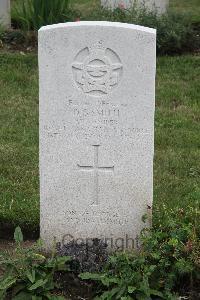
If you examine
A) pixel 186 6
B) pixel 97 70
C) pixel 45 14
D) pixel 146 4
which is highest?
pixel 186 6

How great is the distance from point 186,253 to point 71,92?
3.70 ft

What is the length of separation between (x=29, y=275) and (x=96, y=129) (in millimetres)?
935

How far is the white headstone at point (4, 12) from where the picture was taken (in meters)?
9.81

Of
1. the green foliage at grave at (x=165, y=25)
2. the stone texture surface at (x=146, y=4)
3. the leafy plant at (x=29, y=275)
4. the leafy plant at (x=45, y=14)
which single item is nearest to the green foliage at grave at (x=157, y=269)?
the leafy plant at (x=29, y=275)

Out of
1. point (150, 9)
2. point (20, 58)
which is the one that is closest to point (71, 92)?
point (20, 58)

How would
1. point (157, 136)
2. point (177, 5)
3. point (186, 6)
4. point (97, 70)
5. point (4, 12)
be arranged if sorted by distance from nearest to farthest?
point (97, 70)
point (157, 136)
point (4, 12)
point (186, 6)
point (177, 5)

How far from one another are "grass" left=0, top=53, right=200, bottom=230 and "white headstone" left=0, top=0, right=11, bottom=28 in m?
0.95

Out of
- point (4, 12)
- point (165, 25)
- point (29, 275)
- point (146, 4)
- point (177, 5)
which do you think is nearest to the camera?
point (29, 275)

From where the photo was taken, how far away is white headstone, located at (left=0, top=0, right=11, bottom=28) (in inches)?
386

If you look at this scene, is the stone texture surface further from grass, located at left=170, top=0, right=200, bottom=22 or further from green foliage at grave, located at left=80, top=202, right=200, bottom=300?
green foliage at grave, located at left=80, top=202, right=200, bottom=300

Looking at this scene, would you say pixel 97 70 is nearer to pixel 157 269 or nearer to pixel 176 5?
pixel 157 269

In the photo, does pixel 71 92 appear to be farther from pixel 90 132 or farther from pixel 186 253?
pixel 186 253

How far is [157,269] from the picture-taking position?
14.2 ft

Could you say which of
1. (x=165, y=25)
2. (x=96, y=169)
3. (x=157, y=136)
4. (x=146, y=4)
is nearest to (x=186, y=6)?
(x=146, y=4)
